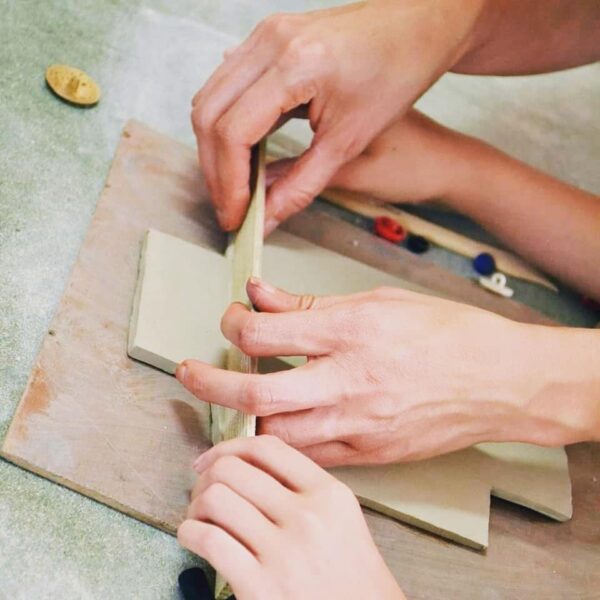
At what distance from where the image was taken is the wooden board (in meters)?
0.66

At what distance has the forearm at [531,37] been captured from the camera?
Result: 862 mm

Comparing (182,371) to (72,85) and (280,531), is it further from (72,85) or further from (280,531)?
(72,85)

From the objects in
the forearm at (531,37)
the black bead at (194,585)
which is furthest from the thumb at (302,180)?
the black bead at (194,585)

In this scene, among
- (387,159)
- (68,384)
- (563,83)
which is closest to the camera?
(68,384)

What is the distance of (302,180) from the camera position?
0.78 m

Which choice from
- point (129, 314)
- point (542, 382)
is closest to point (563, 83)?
point (542, 382)

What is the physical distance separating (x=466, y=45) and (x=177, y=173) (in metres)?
0.37

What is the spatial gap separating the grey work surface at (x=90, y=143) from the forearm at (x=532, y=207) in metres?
0.08

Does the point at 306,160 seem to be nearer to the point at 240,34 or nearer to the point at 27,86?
the point at 27,86

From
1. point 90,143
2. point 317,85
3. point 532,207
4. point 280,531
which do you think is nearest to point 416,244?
point 532,207

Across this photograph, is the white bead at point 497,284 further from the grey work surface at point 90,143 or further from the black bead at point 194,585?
the black bead at point 194,585

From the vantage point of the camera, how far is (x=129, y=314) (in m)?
0.71

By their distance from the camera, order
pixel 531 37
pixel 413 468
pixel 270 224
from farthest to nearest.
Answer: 1. pixel 531 37
2. pixel 270 224
3. pixel 413 468

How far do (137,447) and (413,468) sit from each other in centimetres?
26
